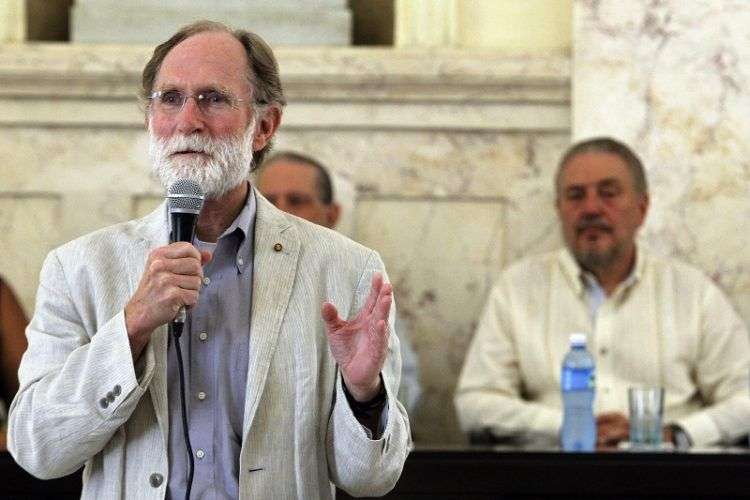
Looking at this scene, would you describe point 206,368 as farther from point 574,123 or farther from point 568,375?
point 574,123

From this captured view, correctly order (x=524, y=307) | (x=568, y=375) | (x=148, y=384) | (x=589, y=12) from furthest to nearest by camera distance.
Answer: (x=589, y=12) → (x=524, y=307) → (x=568, y=375) → (x=148, y=384)

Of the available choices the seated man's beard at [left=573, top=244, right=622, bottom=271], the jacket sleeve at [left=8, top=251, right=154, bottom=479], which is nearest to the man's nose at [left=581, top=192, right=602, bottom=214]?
the seated man's beard at [left=573, top=244, right=622, bottom=271]

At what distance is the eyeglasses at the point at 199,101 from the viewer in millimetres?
2533

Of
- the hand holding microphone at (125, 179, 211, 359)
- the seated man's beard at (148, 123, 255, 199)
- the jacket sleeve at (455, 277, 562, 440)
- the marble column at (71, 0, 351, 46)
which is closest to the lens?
the hand holding microphone at (125, 179, 211, 359)

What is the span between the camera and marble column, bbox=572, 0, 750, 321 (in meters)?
5.41

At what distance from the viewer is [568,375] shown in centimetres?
425

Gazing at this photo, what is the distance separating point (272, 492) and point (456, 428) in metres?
3.24

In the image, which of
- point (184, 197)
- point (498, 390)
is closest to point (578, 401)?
point (498, 390)

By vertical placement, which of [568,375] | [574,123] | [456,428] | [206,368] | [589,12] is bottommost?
[456,428]

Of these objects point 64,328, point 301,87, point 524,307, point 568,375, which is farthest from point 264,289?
point 301,87

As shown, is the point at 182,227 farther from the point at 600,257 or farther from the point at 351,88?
the point at 351,88

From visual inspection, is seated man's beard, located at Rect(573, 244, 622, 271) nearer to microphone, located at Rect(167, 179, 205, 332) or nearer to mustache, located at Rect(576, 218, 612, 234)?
mustache, located at Rect(576, 218, 612, 234)

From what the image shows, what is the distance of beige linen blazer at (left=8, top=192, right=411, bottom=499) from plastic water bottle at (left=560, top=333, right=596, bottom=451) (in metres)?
1.63

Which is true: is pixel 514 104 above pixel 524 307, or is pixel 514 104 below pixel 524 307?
above
